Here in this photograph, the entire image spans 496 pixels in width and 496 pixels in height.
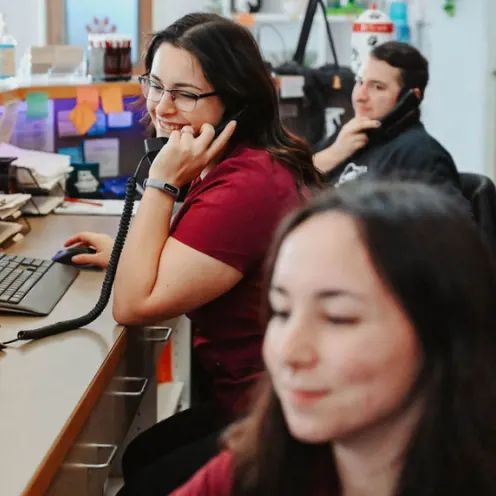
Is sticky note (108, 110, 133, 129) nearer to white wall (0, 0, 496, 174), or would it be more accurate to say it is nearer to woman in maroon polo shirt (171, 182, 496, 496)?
white wall (0, 0, 496, 174)

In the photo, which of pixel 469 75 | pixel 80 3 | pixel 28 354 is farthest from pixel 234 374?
pixel 469 75

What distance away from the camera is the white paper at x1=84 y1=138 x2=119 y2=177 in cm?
276

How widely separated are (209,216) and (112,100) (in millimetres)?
1335

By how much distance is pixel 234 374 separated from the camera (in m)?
1.48

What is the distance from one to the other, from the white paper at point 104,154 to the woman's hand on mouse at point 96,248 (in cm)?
99

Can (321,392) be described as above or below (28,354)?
above

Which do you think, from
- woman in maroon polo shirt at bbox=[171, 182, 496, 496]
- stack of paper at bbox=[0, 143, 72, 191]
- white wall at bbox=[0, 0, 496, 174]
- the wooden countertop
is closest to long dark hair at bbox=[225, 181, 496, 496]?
woman in maroon polo shirt at bbox=[171, 182, 496, 496]

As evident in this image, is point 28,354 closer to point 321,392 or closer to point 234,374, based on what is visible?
point 234,374

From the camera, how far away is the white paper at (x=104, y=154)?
2.76 m

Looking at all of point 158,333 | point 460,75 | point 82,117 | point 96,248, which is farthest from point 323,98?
point 158,333

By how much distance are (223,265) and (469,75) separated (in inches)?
122

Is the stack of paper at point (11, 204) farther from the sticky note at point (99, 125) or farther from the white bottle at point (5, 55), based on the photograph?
the sticky note at point (99, 125)

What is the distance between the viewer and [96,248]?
1771 mm

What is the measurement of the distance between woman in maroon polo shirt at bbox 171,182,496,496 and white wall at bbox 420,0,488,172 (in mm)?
3544
